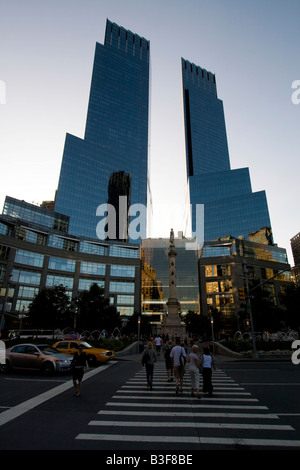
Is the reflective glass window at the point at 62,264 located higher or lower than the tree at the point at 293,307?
higher

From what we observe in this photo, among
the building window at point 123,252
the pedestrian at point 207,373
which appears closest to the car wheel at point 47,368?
the pedestrian at point 207,373

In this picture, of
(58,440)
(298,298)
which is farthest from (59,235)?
(58,440)

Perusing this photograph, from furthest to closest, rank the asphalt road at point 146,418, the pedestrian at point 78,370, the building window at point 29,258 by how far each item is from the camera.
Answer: the building window at point 29,258, the pedestrian at point 78,370, the asphalt road at point 146,418

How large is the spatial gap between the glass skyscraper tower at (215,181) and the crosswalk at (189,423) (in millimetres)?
107778

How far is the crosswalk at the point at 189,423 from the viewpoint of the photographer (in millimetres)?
5602

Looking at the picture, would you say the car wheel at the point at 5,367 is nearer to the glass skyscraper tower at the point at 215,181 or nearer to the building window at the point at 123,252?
the building window at the point at 123,252

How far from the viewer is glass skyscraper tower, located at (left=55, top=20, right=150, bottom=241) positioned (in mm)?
104000

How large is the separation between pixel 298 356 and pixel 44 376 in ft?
66.2

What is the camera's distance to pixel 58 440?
564 cm

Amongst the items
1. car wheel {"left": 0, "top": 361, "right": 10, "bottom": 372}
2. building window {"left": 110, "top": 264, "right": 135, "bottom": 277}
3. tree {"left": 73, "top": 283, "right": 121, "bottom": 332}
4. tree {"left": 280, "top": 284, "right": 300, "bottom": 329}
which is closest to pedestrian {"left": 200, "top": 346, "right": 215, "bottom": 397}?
car wheel {"left": 0, "top": 361, "right": 10, "bottom": 372}

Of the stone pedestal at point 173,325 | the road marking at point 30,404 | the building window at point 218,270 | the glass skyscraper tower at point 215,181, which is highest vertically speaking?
the glass skyscraper tower at point 215,181

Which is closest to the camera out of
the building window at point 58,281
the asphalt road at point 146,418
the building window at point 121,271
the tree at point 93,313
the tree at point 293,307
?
the asphalt road at point 146,418

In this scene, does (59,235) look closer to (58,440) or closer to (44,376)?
(44,376)

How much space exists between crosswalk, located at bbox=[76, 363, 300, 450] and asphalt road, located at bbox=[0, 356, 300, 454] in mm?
20
